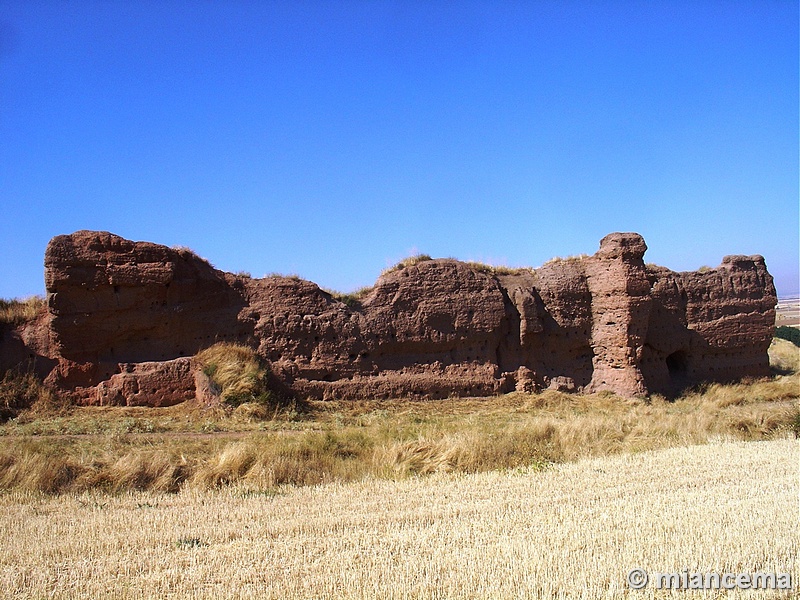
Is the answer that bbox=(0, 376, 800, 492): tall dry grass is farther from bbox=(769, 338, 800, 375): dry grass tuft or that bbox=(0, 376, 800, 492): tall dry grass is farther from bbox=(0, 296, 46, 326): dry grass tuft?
bbox=(769, 338, 800, 375): dry grass tuft

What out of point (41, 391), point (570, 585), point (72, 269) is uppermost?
→ point (72, 269)

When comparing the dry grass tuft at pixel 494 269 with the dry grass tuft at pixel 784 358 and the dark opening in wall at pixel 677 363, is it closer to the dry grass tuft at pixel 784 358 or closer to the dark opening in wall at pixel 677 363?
the dark opening in wall at pixel 677 363

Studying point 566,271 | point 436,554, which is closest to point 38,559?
point 436,554

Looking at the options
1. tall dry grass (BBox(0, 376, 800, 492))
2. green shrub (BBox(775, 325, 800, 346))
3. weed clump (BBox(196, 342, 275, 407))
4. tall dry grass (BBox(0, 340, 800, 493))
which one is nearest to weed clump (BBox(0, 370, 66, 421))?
tall dry grass (BBox(0, 340, 800, 493))

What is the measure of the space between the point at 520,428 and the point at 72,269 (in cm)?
1097

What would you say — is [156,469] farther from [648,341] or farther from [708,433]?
[648,341]

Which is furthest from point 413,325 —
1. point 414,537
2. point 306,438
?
point 414,537

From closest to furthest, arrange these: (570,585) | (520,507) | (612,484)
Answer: (570,585) < (520,507) < (612,484)

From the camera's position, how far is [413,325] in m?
19.1

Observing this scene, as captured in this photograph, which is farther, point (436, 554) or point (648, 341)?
point (648, 341)

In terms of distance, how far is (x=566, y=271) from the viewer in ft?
69.1

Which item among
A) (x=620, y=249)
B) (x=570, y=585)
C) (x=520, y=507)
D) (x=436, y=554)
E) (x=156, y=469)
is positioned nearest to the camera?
(x=570, y=585)

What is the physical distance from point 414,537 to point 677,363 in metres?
18.3

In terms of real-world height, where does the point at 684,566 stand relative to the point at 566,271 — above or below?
below
